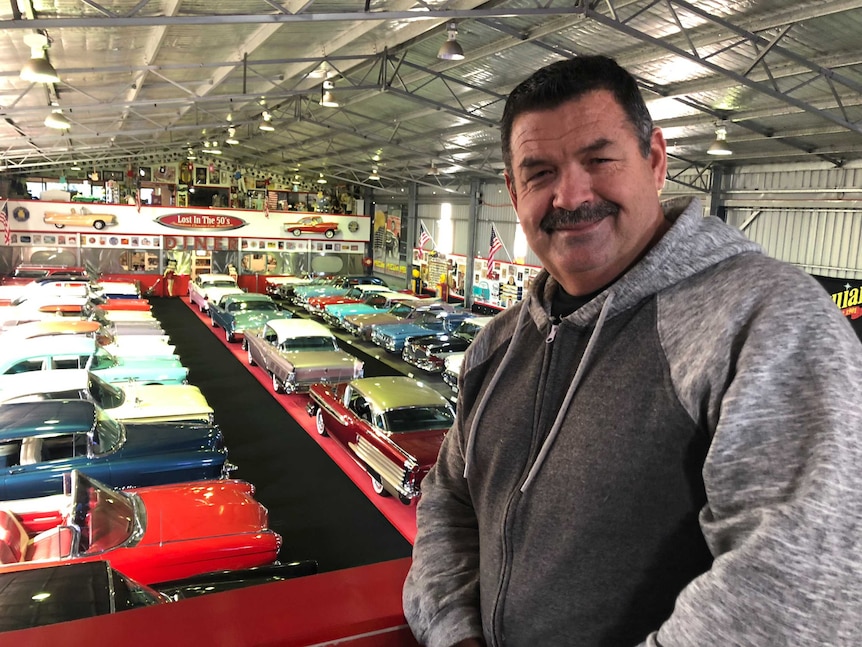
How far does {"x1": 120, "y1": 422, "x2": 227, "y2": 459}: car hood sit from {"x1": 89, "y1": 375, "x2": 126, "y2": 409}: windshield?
96cm

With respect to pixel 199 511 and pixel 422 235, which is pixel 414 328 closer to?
pixel 199 511

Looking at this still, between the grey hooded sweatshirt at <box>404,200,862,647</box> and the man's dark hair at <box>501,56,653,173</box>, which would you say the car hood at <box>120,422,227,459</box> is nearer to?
the grey hooded sweatshirt at <box>404,200,862,647</box>

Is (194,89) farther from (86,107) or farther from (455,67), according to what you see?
(455,67)

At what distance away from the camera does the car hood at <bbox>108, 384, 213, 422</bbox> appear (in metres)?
7.84

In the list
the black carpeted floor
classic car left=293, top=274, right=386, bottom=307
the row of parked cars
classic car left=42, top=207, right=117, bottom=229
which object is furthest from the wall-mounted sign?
the row of parked cars

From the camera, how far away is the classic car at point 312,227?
2753cm

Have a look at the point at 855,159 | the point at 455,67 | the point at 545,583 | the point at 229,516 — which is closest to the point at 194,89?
the point at 455,67

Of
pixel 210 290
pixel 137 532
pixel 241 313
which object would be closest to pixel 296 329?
pixel 241 313

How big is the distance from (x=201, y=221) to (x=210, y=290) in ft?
24.1

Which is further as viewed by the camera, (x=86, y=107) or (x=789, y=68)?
(x=86, y=107)

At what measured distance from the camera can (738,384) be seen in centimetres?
92

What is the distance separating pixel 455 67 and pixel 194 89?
6527 mm

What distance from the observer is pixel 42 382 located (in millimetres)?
7914

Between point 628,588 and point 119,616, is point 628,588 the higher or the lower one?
the higher one
